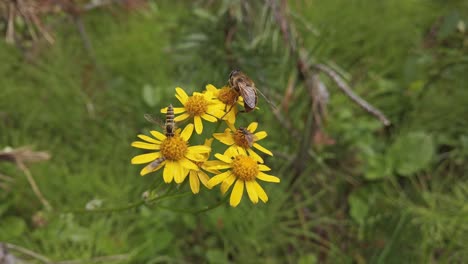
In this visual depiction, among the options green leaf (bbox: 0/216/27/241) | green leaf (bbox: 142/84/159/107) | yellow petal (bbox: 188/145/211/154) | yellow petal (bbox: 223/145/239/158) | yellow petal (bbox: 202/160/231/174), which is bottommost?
yellow petal (bbox: 202/160/231/174)

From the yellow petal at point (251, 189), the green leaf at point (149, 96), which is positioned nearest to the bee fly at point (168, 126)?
the yellow petal at point (251, 189)

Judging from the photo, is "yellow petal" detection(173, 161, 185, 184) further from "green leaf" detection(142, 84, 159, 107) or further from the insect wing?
"green leaf" detection(142, 84, 159, 107)

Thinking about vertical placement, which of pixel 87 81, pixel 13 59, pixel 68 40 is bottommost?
pixel 87 81

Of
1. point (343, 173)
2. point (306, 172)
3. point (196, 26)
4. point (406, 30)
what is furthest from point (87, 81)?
point (406, 30)

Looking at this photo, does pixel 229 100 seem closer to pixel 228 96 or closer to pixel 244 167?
pixel 228 96

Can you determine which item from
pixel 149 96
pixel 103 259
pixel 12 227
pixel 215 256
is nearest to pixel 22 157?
pixel 12 227

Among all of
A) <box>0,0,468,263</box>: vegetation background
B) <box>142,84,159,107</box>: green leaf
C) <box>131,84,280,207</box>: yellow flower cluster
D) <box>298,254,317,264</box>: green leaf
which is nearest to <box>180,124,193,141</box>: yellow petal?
<box>131,84,280,207</box>: yellow flower cluster

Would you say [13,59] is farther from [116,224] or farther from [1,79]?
[116,224]

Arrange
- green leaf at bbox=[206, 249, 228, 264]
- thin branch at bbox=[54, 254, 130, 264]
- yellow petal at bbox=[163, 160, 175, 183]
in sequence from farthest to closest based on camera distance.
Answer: green leaf at bbox=[206, 249, 228, 264], thin branch at bbox=[54, 254, 130, 264], yellow petal at bbox=[163, 160, 175, 183]
